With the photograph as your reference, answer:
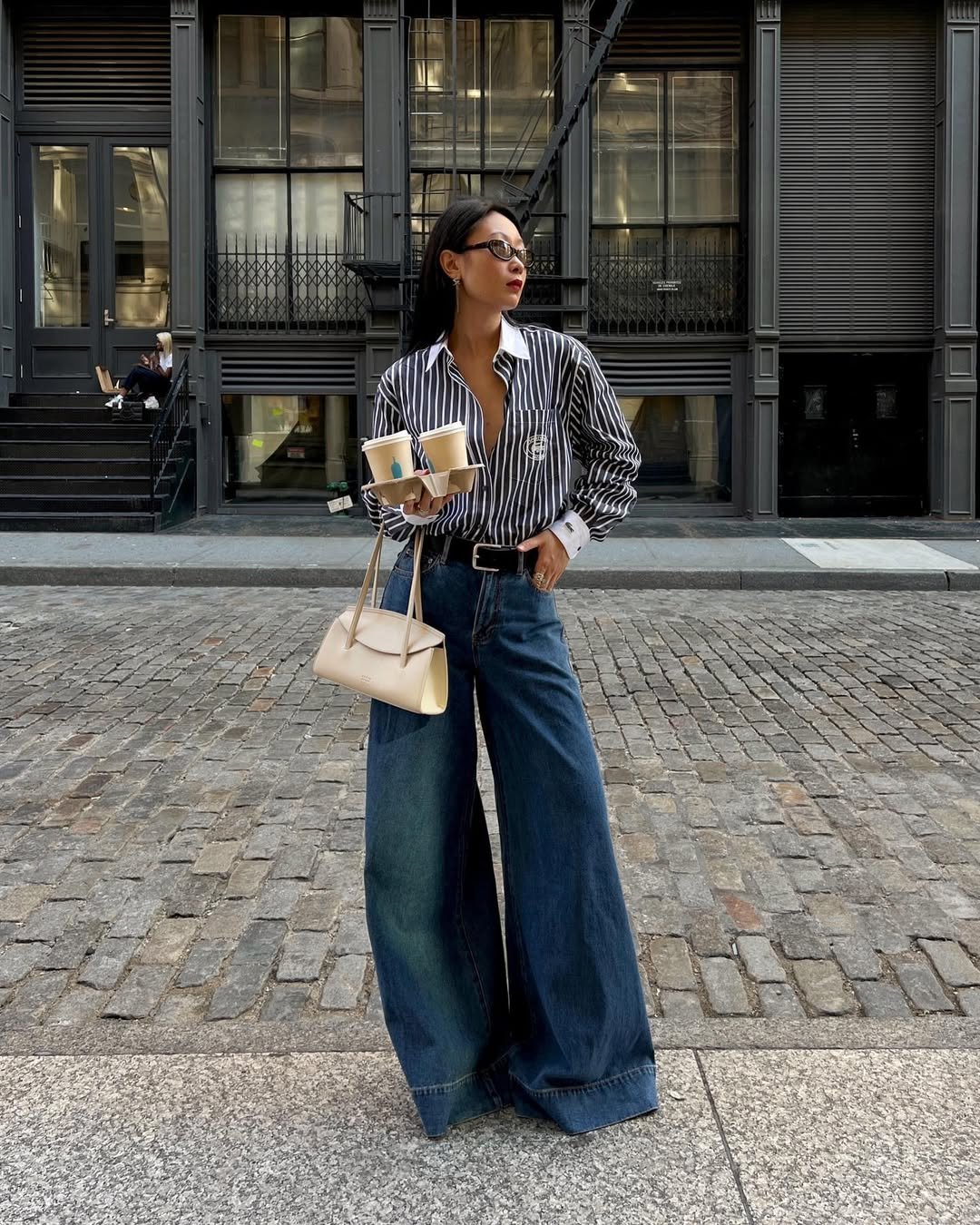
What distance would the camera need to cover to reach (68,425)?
57.9 feet

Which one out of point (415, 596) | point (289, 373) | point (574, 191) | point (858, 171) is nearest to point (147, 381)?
point (289, 373)

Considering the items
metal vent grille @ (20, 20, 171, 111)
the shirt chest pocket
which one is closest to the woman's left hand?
the shirt chest pocket

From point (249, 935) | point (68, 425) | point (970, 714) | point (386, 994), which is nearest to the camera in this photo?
point (386, 994)

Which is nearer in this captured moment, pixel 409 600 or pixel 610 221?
pixel 409 600

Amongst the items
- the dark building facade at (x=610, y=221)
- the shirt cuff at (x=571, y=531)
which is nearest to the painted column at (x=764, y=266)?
the dark building facade at (x=610, y=221)

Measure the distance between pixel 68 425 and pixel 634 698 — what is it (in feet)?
39.4

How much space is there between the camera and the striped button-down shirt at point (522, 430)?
9.48 ft

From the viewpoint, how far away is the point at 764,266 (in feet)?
59.8

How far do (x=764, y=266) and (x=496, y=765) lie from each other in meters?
16.4

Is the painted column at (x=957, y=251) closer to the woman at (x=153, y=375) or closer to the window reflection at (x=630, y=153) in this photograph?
the window reflection at (x=630, y=153)

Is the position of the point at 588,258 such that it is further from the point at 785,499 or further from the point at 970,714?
the point at 970,714

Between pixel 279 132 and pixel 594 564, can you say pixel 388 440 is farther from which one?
pixel 279 132

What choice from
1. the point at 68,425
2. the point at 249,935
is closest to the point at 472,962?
the point at 249,935

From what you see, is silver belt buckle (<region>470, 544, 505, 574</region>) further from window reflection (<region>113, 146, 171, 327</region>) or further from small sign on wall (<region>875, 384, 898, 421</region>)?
window reflection (<region>113, 146, 171, 327</region>)
